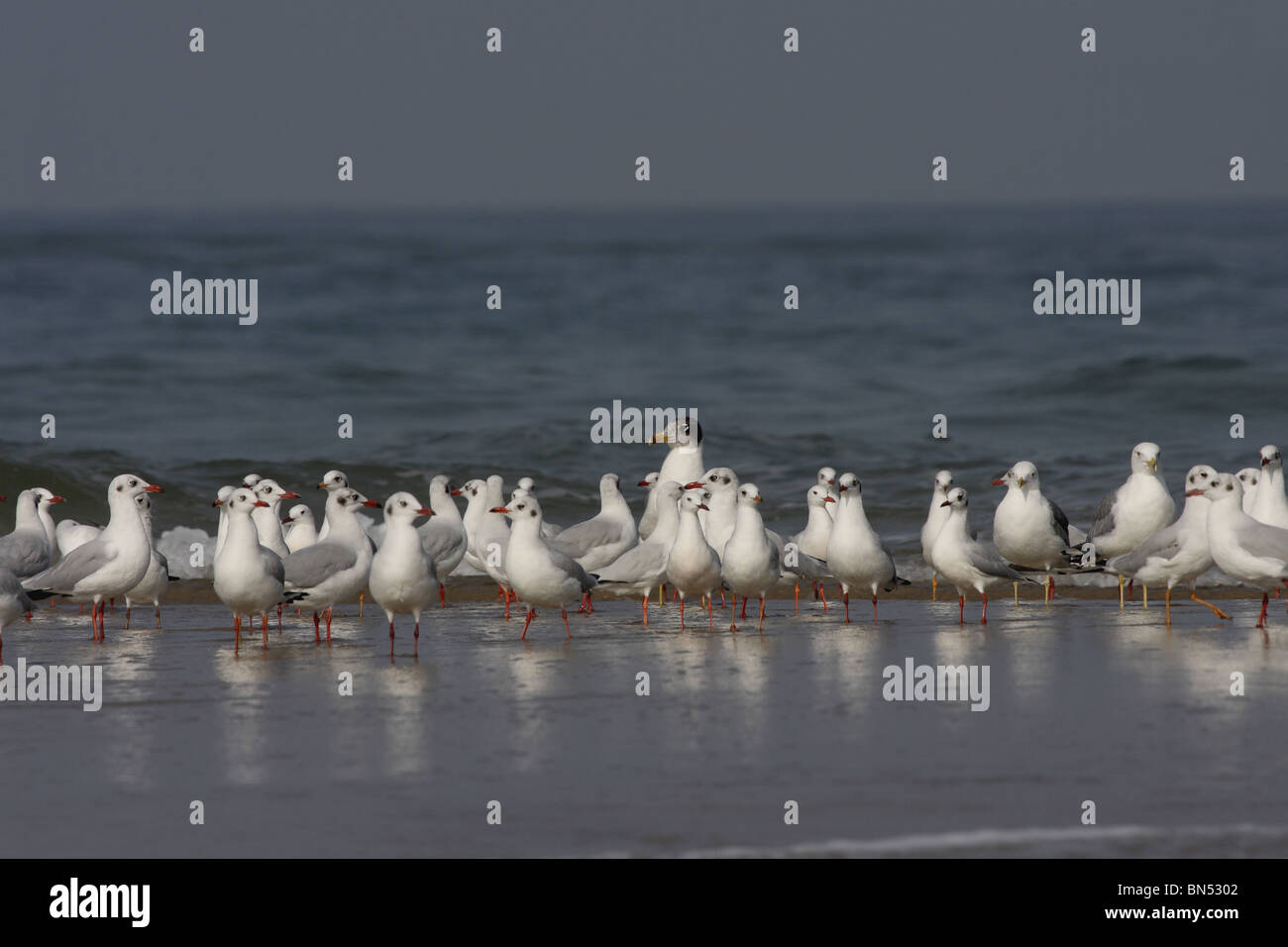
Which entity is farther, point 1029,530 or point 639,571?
point 1029,530

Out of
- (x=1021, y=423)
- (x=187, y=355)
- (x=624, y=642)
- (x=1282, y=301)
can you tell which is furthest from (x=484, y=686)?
(x=1282, y=301)

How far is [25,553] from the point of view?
47.6ft

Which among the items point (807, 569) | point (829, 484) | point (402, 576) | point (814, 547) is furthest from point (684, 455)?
point (402, 576)

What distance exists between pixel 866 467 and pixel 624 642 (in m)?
11.0

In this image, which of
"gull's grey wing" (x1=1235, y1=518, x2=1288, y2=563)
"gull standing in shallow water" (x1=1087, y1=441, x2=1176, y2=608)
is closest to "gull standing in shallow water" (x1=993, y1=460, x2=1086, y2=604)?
"gull standing in shallow water" (x1=1087, y1=441, x2=1176, y2=608)

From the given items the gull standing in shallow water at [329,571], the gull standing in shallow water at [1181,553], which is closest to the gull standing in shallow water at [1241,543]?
the gull standing in shallow water at [1181,553]

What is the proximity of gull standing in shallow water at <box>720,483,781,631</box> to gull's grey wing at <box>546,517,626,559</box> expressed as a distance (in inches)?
71.4

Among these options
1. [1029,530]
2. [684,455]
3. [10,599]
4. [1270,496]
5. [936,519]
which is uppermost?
[684,455]

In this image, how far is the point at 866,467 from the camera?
22719 millimetres

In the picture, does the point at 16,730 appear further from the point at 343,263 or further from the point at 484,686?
the point at 343,263

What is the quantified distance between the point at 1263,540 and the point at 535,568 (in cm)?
504

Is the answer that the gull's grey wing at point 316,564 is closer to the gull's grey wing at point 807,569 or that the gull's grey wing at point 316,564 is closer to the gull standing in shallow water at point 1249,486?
the gull's grey wing at point 807,569

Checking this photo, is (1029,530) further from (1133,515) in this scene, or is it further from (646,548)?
(646,548)

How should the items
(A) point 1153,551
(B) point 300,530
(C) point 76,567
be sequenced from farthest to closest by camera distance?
(B) point 300,530, (A) point 1153,551, (C) point 76,567
